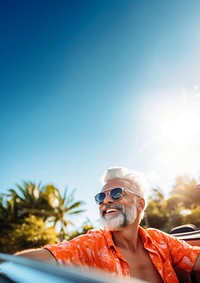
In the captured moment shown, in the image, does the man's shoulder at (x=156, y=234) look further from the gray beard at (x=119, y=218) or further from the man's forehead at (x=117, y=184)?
the man's forehead at (x=117, y=184)

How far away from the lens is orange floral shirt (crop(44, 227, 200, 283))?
1865 mm

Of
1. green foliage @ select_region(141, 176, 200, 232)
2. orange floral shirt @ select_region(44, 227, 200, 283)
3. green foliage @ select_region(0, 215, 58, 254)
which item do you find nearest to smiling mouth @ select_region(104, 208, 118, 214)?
orange floral shirt @ select_region(44, 227, 200, 283)

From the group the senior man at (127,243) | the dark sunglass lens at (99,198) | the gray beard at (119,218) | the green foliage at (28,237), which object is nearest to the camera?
the senior man at (127,243)

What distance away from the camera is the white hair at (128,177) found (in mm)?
2453

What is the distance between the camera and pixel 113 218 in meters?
2.26

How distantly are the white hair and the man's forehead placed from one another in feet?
0.08

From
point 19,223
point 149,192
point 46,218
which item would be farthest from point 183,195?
point 149,192

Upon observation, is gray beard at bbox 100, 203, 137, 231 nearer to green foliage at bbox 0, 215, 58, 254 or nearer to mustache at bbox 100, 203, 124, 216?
mustache at bbox 100, 203, 124, 216

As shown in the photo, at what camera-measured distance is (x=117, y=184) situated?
239cm

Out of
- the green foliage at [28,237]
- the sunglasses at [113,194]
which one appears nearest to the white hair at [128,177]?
the sunglasses at [113,194]

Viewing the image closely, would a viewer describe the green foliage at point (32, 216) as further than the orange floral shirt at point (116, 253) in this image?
Yes

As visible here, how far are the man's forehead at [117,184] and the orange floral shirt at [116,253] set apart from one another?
13.3 inches

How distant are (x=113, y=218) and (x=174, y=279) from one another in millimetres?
611

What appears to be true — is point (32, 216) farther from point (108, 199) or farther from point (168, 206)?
point (108, 199)
